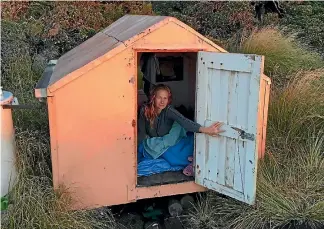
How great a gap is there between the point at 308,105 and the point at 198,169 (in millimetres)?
1879

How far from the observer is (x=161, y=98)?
5.64 meters

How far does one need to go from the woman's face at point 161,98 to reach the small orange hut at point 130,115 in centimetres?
56

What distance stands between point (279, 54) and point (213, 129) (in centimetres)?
396

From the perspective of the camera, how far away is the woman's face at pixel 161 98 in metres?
5.64

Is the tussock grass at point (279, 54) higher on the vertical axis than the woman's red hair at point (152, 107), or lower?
higher

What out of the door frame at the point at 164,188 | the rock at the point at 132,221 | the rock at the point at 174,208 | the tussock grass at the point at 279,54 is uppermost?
the tussock grass at the point at 279,54

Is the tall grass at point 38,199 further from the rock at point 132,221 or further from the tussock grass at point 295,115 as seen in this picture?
the tussock grass at point 295,115

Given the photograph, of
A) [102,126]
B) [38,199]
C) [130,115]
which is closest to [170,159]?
[130,115]

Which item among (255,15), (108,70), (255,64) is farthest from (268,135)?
(255,15)

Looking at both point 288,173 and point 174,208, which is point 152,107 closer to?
point 174,208

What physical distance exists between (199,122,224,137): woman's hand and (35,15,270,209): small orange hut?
0.21ft

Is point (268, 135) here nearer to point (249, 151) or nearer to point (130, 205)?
point (249, 151)

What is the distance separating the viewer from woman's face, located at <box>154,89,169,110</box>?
18.5 feet

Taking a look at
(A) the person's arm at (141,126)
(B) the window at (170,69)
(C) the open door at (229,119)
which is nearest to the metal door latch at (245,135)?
(C) the open door at (229,119)
